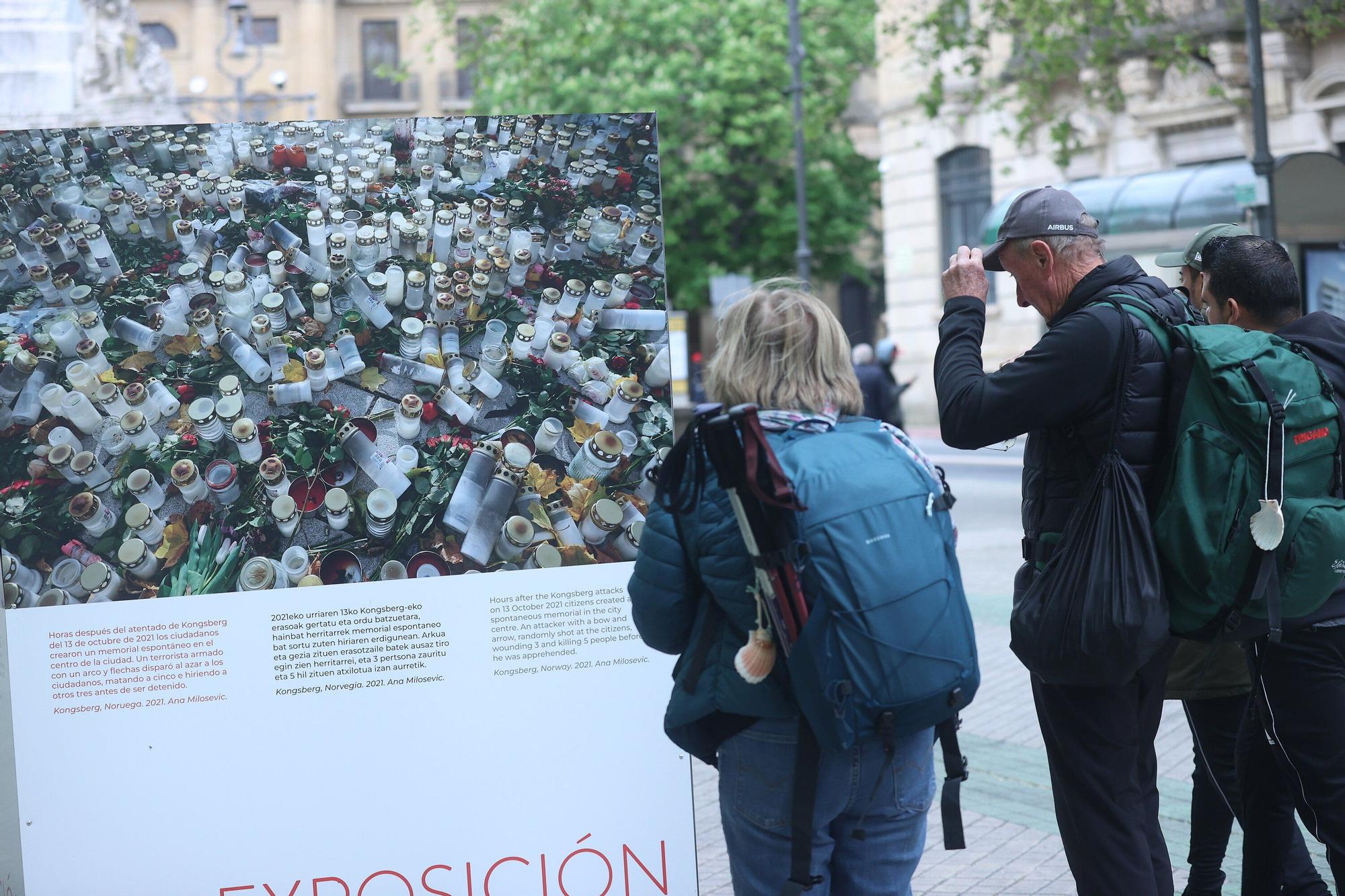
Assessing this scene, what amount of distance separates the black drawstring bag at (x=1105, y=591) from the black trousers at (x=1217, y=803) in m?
1.02

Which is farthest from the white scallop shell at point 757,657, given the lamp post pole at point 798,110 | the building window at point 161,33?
the building window at point 161,33

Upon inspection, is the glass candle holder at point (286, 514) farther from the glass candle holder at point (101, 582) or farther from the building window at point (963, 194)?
the building window at point (963, 194)

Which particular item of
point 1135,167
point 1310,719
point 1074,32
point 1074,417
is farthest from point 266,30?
point 1310,719

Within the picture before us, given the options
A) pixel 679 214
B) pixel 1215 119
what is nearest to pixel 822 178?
pixel 679 214

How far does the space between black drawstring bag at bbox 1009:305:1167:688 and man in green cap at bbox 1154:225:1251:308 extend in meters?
0.87

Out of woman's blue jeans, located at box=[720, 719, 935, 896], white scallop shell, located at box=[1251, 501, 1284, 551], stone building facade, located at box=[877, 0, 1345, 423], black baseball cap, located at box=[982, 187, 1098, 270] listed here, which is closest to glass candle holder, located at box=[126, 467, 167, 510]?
woman's blue jeans, located at box=[720, 719, 935, 896]

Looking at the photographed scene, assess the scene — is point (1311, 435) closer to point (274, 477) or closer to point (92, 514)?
point (274, 477)

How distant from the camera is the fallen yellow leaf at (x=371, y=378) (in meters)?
3.65

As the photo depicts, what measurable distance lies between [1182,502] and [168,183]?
2462 mm

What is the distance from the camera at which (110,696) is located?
352 cm

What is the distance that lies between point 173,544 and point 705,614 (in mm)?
1424

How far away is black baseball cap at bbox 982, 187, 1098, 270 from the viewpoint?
3416 millimetres

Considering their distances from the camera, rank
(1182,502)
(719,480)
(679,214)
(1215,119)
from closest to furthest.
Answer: (719,480), (1182,502), (1215,119), (679,214)

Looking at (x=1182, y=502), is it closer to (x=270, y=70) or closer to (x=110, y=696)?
(x=110, y=696)
